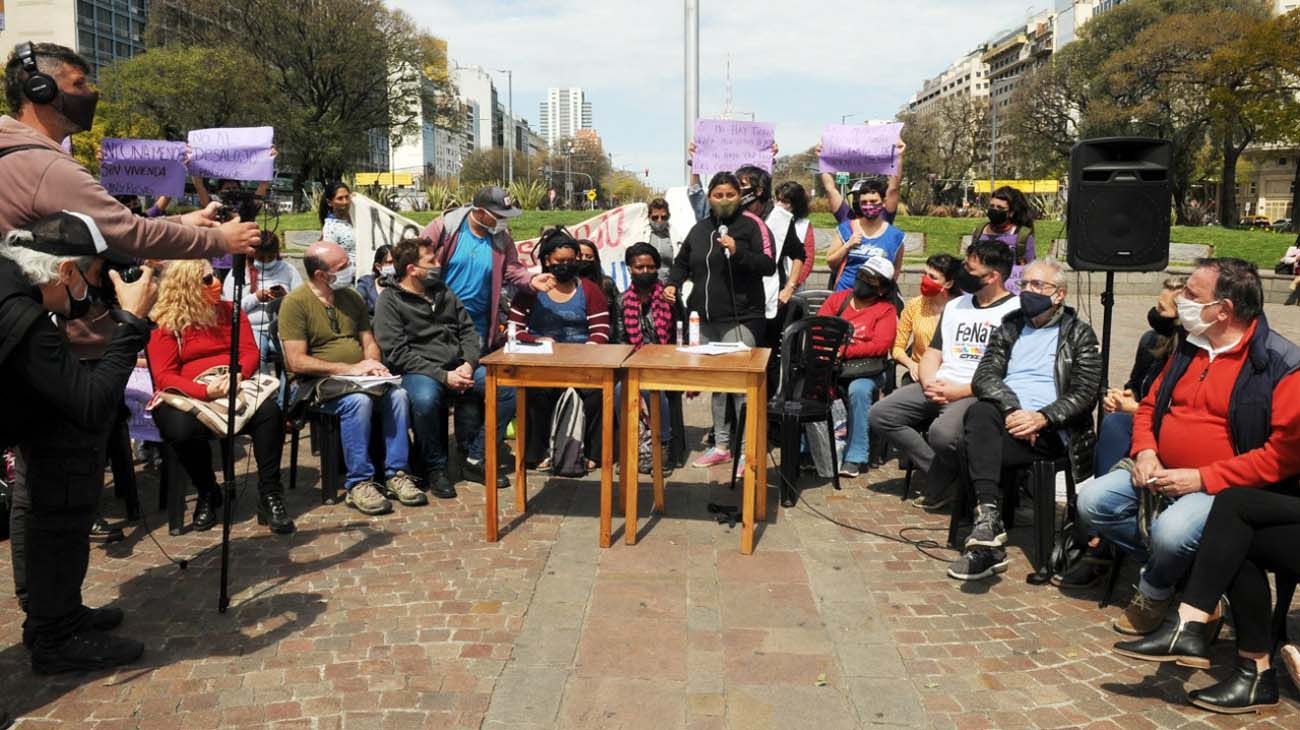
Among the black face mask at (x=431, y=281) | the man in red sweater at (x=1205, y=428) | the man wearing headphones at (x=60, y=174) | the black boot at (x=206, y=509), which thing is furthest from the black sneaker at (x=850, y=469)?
the man wearing headphones at (x=60, y=174)

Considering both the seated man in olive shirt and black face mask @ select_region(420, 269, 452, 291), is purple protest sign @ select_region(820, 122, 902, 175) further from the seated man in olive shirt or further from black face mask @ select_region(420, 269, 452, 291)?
the seated man in olive shirt

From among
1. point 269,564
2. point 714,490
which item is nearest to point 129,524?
point 269,564

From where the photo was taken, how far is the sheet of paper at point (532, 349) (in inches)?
215

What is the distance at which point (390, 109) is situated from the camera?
48.6 m

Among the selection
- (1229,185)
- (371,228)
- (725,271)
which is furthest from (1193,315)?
(1229,185)

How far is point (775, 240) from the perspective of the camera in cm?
706

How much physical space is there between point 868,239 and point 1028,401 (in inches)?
113

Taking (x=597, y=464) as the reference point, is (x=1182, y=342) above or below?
above

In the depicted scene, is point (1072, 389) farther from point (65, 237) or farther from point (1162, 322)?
point (65, 237)

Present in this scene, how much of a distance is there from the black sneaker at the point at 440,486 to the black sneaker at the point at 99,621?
2.12 meters

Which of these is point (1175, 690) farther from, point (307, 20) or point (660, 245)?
point (307, 20)

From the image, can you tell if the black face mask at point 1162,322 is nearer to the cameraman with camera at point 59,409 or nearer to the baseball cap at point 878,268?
the baseball cap at point 878,268

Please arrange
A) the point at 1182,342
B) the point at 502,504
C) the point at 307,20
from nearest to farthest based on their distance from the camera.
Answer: the point at 1182,342 < the point at 502,504 < the point at 307,20

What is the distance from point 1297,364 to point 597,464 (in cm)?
435
